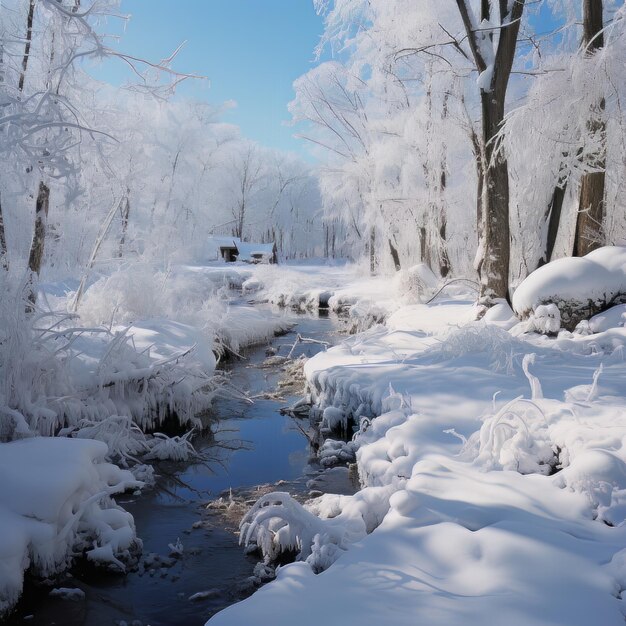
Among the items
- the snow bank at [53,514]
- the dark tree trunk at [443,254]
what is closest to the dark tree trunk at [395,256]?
the dark tree trunk at [443,254]

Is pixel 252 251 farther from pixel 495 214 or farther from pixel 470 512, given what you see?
pixel 470 512

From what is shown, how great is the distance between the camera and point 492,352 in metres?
6.59

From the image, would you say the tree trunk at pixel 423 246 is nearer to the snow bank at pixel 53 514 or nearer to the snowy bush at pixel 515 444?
the snowy bush at pixel 515 444

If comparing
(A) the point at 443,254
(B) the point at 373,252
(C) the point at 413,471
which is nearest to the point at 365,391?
(C) the point at 413,471

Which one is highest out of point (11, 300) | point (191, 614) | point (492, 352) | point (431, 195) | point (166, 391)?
point (431, 195)

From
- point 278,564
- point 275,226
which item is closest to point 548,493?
point 278,564

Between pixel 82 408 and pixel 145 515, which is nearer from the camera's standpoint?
pixel 145 515

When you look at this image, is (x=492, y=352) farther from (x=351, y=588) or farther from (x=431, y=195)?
(x=431, y=195)

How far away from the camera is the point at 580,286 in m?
7.85

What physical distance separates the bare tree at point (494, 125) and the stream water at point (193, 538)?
456 centimetres

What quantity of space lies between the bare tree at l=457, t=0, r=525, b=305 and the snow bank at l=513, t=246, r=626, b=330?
43.2 inches

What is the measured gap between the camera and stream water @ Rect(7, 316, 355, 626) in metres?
3.45

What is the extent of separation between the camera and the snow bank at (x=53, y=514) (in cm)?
340

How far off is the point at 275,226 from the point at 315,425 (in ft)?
150
